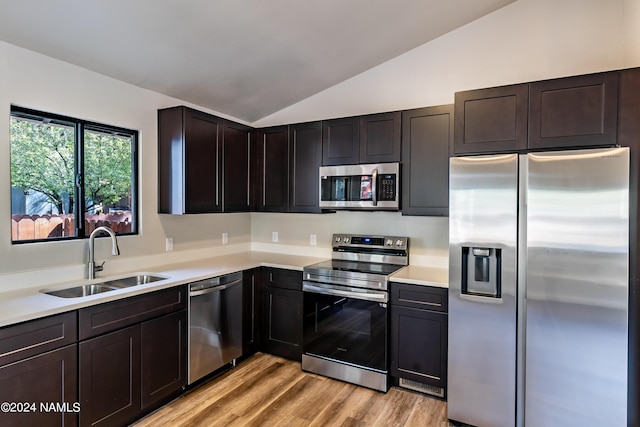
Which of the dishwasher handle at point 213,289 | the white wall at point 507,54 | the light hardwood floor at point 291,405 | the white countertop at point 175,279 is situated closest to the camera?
the white countertop at point 175,279

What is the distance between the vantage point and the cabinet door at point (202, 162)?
3004 mm

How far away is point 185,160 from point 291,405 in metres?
2.13

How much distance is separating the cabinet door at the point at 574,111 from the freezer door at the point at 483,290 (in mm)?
265

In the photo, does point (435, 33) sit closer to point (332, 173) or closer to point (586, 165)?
point (332, 173)

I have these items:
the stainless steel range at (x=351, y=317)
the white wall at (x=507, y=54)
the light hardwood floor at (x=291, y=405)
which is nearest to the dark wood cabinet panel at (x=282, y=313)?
the stainless steel range at (x=351, y=317)

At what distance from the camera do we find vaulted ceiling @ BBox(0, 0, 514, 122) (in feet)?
6.80

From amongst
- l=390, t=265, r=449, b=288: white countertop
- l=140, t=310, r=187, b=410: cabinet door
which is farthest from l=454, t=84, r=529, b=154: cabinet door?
l=140, t=310, r=187, b=410: cabinet door

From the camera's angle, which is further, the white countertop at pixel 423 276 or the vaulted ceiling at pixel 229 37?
the white countertop at pixel 423 276

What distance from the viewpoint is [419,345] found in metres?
2.68

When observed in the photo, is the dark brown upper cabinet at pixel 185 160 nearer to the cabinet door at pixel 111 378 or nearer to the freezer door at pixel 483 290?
the cabinet door at pixel 111 378

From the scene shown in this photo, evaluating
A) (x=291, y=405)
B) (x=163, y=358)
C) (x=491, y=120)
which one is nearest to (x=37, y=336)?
(x=163, y=358)

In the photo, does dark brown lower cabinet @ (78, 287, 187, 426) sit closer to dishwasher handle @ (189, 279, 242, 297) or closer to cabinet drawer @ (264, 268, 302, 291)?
dishwasher handle @ (189, 279, 242, 297)

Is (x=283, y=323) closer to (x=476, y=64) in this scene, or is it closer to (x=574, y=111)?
(x=574, y=111)

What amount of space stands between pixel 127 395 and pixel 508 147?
294cm
